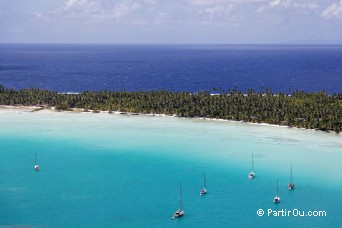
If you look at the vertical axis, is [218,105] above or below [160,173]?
above

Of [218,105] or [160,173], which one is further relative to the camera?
[218,105]

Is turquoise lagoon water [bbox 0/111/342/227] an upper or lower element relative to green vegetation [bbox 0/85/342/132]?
lower

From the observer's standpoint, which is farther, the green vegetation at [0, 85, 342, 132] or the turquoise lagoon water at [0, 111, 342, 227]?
the green vegetation at [0, 85, 342, 132]

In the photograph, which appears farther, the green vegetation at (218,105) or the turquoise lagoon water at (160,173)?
the green vegetation at (218,105)

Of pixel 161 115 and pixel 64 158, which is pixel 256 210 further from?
pixel 161 115
